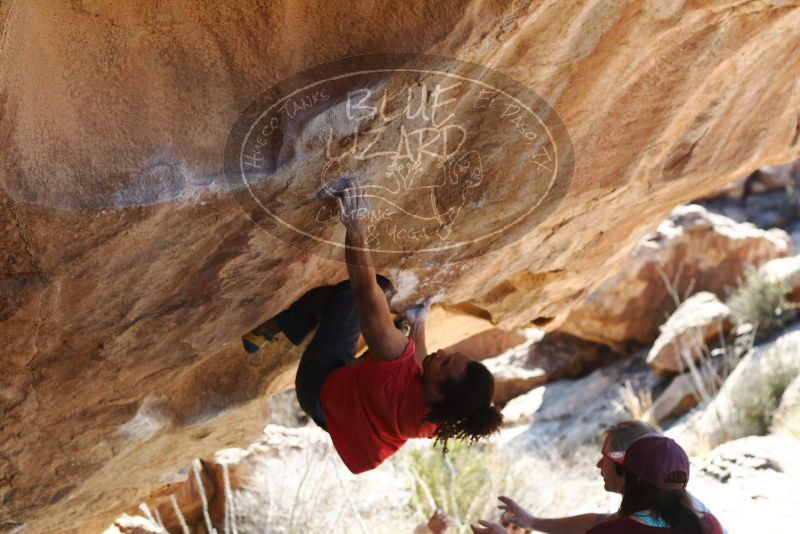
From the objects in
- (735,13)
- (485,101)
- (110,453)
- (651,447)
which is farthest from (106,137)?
(735,13)

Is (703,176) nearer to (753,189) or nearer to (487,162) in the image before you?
(487,162)

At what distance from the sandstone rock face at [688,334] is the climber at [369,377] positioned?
6590 millimetres

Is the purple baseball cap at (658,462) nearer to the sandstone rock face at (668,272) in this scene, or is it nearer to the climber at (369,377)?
the climber at (369,377)

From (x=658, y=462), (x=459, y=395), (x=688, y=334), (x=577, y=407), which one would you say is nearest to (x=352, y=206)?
(x=459, y=395)

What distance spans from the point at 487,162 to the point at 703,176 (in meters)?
1.54

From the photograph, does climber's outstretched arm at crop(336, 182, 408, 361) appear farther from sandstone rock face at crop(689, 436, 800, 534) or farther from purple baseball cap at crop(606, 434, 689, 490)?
sandstone rock face at crop(689, 436, 800, 534)

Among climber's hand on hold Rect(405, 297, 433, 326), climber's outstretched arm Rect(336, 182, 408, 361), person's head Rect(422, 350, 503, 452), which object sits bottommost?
person's head Rect(422, 350, 503, 452)

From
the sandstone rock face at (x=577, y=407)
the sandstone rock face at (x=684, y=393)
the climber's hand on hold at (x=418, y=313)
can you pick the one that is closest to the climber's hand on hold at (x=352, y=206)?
the climber's hand on hold at (x=418, y=313)

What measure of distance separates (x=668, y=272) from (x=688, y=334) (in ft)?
4.50

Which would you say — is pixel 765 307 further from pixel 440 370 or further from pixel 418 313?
pixel 440 370

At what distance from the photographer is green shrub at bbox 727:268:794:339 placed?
8.89 m

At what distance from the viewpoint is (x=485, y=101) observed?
8.70ft
